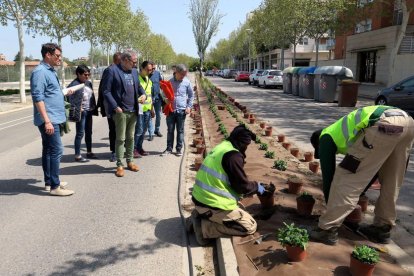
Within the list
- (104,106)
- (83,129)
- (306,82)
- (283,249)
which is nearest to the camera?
(283,249)

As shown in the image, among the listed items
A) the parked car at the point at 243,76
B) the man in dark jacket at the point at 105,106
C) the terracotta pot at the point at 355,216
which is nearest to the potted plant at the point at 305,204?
the terracotta pot at the point at 355,216

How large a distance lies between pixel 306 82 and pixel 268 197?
61.9ft

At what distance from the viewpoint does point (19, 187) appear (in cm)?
583

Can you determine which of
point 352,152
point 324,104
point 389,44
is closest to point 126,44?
point 389,44

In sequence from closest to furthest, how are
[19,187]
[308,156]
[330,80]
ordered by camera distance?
[19,187] → [308,156] → [330,80]

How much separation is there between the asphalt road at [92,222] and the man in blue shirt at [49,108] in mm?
428

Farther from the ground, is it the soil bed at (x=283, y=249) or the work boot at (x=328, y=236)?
the work boot at (x=328, y=236)

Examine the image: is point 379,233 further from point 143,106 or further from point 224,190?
point 143,106

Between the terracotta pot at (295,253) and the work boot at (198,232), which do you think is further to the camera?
the work boot at (198,232)

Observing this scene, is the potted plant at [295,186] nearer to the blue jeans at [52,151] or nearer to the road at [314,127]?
the road at [314,127]

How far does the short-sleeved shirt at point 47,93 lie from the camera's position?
4934 millimetres

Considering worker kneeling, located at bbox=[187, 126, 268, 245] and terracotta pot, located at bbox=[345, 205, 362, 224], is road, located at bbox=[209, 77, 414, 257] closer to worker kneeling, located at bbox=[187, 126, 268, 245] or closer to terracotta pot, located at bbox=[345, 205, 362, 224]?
terracotta pot, located at bbox=[345, 205, 362, 224]

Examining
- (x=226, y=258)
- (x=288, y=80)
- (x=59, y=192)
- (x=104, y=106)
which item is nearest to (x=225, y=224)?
(x=226, y=258)

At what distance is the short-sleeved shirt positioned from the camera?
4934 mm
